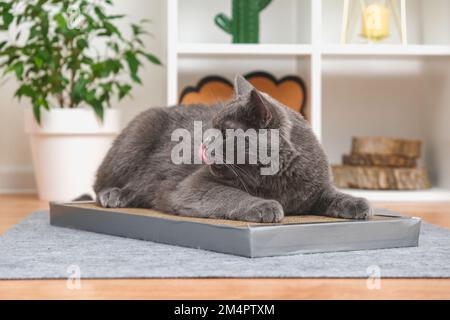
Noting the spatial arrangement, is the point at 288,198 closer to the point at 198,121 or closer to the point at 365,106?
the point at 198,121

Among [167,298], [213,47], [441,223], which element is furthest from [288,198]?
[213,47]

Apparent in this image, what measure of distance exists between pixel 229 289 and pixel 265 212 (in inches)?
11.5

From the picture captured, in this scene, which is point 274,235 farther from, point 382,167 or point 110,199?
point 382,167

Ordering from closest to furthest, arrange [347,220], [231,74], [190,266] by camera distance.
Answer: [190,266] < [347,220] < [231,74]

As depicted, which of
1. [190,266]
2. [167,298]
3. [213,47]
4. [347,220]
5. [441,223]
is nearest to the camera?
[167,298]

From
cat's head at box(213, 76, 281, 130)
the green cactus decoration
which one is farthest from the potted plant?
cat's head at box(213, 76, 281, 130)

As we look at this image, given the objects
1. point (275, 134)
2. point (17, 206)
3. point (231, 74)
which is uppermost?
point (231, 74)

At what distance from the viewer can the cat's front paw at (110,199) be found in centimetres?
176

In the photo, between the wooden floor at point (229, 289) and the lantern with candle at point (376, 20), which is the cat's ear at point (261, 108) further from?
the lantern with candle at point (376, 20)

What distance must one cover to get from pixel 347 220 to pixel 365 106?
1898 mm

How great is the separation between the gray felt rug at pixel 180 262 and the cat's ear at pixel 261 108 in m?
0.27

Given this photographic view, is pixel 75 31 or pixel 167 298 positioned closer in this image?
pixel 167 298

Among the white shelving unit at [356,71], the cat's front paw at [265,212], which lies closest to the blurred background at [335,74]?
the white shelving unit at [356,71]

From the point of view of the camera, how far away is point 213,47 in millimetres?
2643
